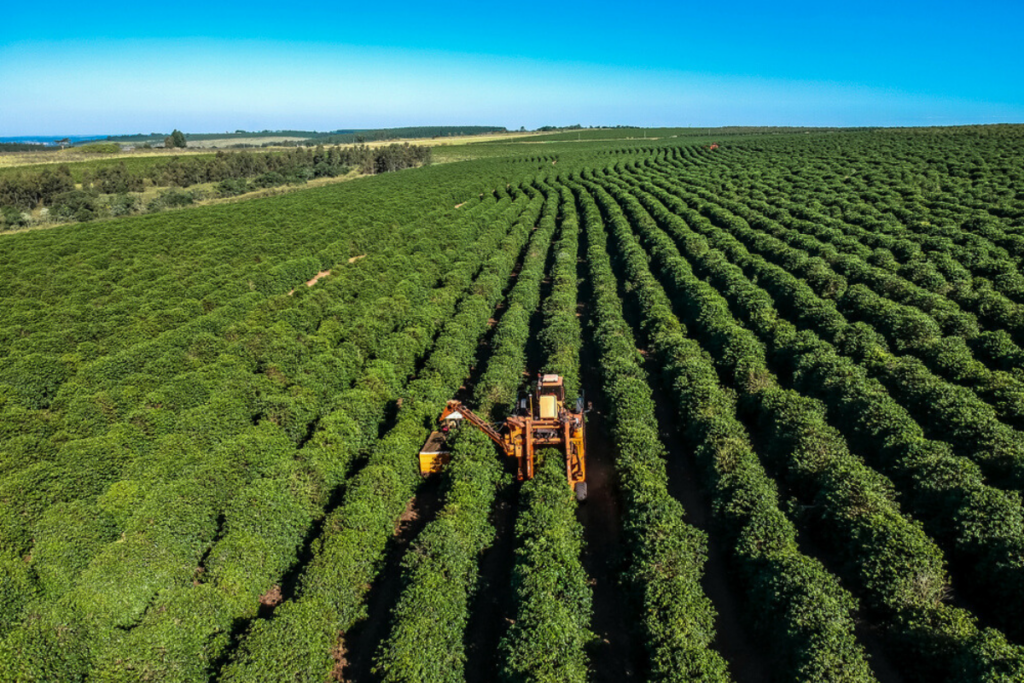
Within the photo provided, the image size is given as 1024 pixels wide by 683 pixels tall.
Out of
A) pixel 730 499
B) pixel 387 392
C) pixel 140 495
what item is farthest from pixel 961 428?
pixel 140 495

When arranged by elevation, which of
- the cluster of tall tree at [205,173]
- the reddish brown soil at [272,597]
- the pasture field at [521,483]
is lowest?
the reddish brown soil at [272,597]

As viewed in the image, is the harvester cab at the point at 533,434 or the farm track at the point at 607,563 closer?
the farm track at the point at 607,563

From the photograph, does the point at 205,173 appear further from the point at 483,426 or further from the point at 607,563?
the point at 607,563

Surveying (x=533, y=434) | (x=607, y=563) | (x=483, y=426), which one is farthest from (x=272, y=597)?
(x=607, y=563)

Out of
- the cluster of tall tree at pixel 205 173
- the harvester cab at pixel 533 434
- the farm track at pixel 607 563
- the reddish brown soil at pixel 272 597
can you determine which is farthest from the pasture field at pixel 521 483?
the cluster of tall tree at pixel 205 173

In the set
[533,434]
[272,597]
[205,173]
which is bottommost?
[272,597]

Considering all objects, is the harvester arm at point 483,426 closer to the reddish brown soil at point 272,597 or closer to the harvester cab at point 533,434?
the harvester cab at point 533,434
